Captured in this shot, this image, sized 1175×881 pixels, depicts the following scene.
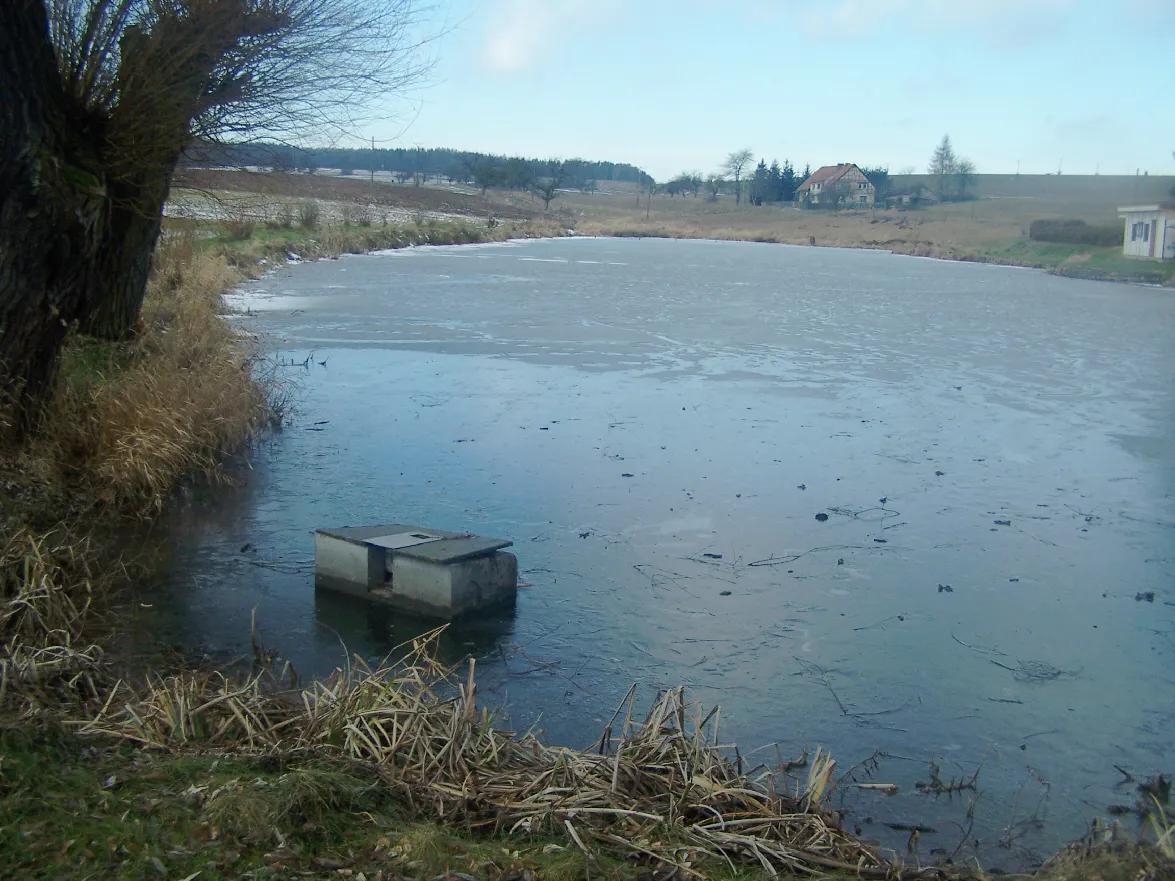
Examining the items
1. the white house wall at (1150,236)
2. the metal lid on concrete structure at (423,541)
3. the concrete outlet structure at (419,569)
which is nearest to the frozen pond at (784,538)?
the concrete outlet structure at (419,569)

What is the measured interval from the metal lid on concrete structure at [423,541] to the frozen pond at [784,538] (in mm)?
431

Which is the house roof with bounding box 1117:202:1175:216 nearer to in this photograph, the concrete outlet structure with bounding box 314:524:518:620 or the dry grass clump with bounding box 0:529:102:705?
the concrete outlet structure with bounding box 314:524:518:620

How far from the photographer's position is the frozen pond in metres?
5.74

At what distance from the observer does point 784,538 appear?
8.66 meters

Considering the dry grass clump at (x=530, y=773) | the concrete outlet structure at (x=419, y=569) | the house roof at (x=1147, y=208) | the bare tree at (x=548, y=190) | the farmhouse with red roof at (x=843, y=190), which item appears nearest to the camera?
the dry grass clump at (x=530, y=773)

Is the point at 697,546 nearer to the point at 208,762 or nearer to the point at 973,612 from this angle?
the point at 973,612

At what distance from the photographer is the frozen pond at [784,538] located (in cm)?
574

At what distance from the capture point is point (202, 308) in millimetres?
14133

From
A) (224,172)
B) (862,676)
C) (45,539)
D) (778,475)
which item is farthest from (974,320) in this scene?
(45,539)

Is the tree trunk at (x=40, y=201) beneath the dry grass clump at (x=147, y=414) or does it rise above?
above

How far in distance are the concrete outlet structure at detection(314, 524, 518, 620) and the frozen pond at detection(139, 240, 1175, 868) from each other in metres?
0.16

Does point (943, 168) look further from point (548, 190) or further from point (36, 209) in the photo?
point (36, 209)

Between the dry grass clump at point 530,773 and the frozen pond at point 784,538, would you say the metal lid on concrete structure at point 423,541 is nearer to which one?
the frozen pond at point 784,538

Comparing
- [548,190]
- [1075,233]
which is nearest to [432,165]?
[548,190]
